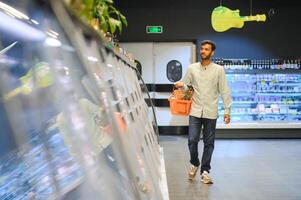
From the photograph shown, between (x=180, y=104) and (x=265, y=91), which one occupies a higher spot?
(x=180, y=104)

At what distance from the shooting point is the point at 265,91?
8.66m

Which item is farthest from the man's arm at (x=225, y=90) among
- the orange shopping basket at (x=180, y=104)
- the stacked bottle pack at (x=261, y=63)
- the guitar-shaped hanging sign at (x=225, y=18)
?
the stacked bottle pack at (x=261, y=63)

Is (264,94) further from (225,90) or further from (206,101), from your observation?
(206,101)

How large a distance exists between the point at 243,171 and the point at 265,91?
3.72 metres

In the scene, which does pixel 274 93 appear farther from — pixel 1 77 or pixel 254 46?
pixel 1 77

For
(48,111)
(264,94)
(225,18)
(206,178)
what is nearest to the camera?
(48,111)

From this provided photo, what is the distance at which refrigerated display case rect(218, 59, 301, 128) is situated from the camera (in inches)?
336

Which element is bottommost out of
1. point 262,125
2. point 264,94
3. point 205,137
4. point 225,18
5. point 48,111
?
point 262,125

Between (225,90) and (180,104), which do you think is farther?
(180,104)

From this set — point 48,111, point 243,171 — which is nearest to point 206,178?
point 243,171

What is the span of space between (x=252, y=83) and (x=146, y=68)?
2529mm

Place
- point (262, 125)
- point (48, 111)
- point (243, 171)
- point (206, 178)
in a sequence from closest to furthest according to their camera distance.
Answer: point (48, 111), point (206, 178), point (243, 171), point (262, 125)

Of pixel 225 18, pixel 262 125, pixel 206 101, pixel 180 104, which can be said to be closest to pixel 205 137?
pixel 206 101

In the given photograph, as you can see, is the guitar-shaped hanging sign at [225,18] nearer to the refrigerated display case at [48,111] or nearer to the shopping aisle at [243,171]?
the shopping aisle at [243,171]
